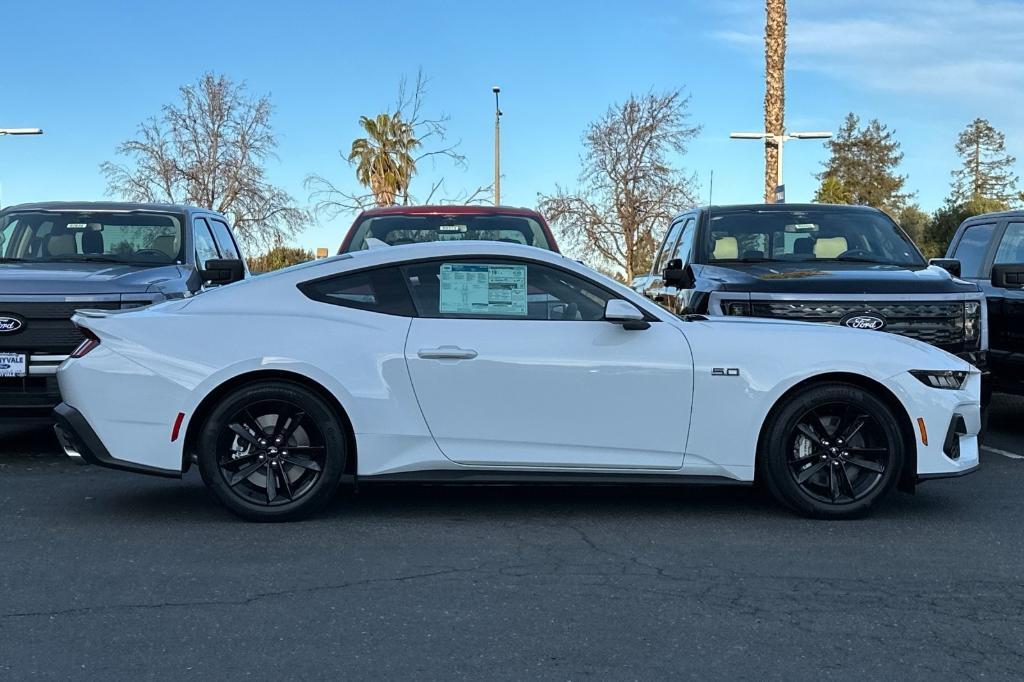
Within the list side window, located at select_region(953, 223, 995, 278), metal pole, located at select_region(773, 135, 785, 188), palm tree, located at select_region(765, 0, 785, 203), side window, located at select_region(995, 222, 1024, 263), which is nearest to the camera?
side window, located at select_region(995, 222, 1024, 263)

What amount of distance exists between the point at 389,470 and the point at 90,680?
2.31 meters

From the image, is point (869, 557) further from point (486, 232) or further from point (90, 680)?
point (486, 232)

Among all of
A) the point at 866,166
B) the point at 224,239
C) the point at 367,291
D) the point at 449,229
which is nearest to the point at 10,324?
the point at 367,291

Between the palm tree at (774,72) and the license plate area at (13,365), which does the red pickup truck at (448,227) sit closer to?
the license plate area at (13,365)

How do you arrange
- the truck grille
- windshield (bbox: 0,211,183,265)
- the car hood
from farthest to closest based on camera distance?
1. windshield (bbox: 0,211,183,265)
2. the truck grille
3. the car hood

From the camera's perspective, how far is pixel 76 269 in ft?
28.7

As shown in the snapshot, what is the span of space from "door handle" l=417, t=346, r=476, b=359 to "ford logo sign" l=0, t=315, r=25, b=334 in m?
3.38

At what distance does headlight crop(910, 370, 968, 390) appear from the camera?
239 inches

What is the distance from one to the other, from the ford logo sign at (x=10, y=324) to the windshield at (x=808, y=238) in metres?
5.28

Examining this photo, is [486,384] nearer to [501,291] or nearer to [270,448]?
[501,291]

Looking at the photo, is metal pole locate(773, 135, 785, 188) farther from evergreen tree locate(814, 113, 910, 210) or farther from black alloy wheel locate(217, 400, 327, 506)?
evergreen tree locate(814, 113, 910, 210)

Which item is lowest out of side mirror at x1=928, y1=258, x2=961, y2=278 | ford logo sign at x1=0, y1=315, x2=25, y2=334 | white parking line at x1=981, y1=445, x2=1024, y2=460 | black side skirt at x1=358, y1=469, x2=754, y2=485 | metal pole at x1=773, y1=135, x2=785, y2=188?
white parking line at x1=981, y1=445, x2=1024, y2=460

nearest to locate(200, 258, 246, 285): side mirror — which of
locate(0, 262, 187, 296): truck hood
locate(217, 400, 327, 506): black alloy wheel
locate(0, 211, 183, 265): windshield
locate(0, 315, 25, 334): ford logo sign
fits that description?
locate(0, 262, 187, 296): truck hood

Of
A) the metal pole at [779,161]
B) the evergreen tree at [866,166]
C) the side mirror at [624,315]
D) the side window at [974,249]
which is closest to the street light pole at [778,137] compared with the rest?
the metal pole at [779,161]
